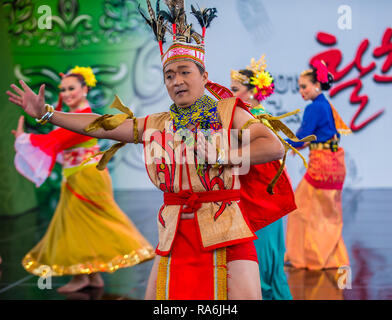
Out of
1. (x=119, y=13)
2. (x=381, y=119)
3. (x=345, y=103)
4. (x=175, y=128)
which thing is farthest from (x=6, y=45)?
(x=175, y=128)

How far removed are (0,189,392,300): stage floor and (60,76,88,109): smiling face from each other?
1.46 m

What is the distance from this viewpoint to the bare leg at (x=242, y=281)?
2.16 m

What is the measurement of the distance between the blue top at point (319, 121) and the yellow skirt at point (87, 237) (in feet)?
5.34

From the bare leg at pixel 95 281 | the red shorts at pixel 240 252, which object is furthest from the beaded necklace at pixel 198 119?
the bare leg at pixel 95 281

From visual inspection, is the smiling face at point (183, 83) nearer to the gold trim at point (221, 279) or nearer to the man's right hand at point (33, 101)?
the man's right hand at point (33, 101)

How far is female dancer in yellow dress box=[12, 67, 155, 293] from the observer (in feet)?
13.5

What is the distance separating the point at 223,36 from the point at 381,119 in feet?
10.5

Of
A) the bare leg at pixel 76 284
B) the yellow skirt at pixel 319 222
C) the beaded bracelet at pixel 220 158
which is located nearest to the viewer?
the beaded bracelet at pixel 220 158

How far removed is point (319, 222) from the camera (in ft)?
16.6

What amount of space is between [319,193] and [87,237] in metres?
2.13

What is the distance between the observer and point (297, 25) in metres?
9.20

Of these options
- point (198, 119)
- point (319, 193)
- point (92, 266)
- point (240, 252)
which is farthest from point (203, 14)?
point (319, 193)

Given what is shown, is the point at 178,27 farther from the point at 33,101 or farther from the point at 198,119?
the point at 33,101

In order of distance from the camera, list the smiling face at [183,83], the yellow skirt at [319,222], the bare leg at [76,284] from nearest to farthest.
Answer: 1. the smiling face at [183,83]
2. the bare leg at [76,284]
3. the yellow skirt at [319,222]
